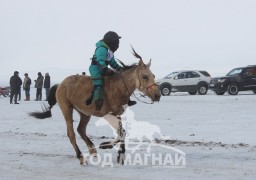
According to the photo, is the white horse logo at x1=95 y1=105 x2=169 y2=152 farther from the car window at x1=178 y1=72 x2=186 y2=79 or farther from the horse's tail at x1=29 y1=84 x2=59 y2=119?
the car window at x1=178 y1=72 x2=186 y2=79

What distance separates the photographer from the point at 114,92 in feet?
28.8

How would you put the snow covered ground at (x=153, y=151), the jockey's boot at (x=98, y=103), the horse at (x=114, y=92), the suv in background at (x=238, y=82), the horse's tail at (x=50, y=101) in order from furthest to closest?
the suv in background at (x=238, y=82), the horse's tail at (x=50, y=101), the jockey's boot at (x=98, y=103), the horse at (x=114, y=92), the snow covered ground at (x=153, y=151)

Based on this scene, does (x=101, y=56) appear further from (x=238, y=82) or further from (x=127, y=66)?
(x=238, y=82)

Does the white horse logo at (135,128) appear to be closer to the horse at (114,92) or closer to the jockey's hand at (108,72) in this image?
the horse at (114,92)

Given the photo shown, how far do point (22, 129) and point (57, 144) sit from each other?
4.08 m

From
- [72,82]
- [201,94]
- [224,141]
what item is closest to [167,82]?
[201,94]

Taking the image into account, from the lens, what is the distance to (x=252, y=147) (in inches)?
407

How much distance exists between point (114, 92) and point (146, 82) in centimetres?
65

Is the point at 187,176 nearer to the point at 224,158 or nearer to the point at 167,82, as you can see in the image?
the point at 224,158

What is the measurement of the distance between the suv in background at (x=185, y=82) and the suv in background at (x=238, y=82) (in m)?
3.23

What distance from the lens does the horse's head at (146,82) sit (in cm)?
830

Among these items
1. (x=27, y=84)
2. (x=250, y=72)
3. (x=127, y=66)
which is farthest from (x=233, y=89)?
(x=127, y=66)

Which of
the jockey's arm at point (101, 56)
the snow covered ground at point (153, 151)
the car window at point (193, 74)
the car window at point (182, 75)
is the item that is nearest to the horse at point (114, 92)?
the jockey's arm at point (101, 56)

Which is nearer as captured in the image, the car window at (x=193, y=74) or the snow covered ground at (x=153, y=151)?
the snow covered ground at (x=153, y=151)
